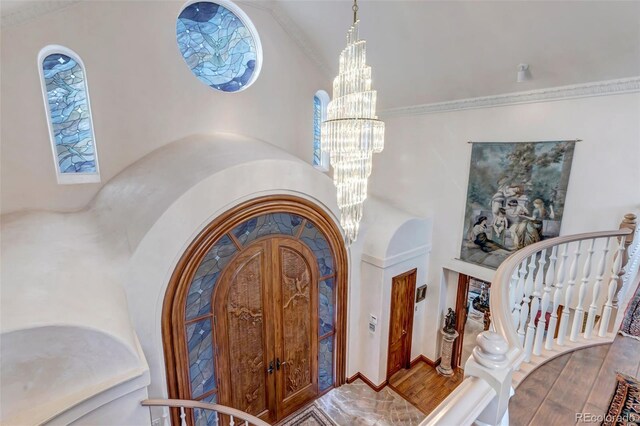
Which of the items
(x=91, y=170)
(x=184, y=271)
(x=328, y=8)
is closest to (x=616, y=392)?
(x=184, y=271)

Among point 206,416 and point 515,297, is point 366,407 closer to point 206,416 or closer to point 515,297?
point 206,416

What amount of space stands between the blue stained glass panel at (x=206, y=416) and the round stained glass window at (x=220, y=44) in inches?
168

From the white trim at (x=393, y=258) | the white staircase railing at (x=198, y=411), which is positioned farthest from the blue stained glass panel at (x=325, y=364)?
the white staircase railing at (x=198, y=411)

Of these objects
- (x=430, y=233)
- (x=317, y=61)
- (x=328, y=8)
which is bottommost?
(x=430, y=233)

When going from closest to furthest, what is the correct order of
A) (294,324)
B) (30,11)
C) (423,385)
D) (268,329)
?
(30,11)
(268,329)
(294,324)
(423,385)

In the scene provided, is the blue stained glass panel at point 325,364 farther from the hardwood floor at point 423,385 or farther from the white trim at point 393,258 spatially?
the white trim at point 393,258

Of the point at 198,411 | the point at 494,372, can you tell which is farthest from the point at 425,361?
the point at 494,372

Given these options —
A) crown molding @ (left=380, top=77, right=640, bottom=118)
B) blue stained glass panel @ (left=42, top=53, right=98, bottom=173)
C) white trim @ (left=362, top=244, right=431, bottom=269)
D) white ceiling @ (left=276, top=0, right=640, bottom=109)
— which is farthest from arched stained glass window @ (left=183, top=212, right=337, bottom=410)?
crown molding @ (left=380, top=77, right=640, bottom=118)

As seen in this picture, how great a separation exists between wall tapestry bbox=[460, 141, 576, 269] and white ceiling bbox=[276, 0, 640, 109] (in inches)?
34.2

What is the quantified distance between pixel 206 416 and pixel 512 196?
513 centimetres

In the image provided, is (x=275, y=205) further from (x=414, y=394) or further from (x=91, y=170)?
(x=414, y=394)

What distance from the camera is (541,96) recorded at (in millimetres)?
4113

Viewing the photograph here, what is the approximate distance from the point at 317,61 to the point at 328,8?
1261 mm

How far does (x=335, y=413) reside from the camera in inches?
186
